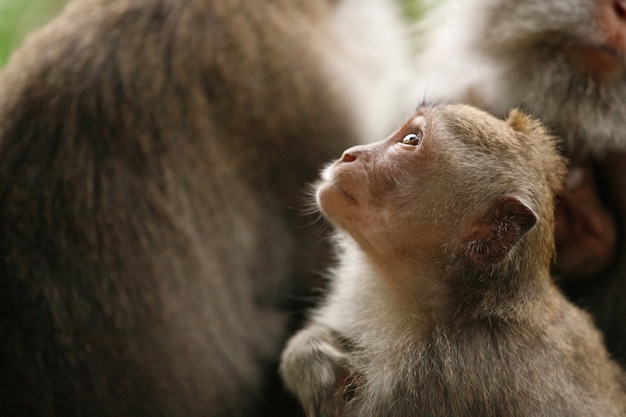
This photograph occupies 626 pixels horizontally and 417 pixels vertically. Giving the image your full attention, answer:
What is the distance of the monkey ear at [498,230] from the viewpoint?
1.64 metres

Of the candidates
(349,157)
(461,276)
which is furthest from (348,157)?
(461,276)

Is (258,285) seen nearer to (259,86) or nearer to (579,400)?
(259,86)

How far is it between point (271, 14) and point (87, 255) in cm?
85

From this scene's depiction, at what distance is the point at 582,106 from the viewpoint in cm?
214

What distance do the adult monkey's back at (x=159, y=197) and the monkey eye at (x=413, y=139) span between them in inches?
28.7

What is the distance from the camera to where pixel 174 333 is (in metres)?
2.24

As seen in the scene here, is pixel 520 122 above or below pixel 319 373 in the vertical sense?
above

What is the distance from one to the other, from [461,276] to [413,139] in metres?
0.29

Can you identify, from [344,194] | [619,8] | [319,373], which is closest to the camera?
[344,194]

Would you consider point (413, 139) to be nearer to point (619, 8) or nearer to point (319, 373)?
point (319, 373)

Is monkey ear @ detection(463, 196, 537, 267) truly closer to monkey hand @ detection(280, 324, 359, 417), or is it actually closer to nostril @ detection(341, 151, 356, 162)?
nostril @ detection(341, 151, 356, 162)

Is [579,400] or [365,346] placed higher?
[365,346]

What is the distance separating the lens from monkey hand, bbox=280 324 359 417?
6.12 ft

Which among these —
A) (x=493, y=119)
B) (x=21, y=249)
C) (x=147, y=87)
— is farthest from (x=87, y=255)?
(x=493, y=119)
